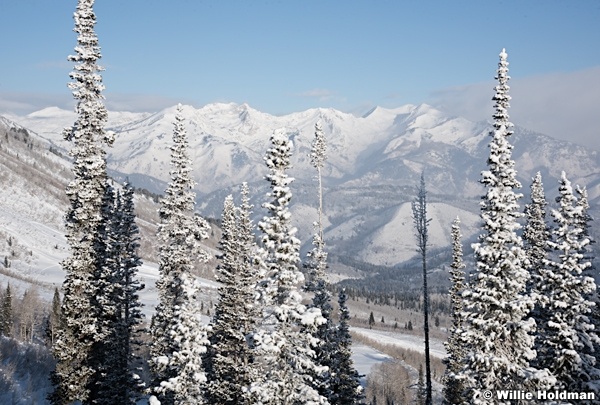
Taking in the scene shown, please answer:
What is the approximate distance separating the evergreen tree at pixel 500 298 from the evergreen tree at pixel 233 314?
838 inches

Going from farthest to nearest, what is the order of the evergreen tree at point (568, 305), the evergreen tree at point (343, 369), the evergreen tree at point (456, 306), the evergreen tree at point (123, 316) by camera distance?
the evergreen tree at point (456, 306) → the evergreen tree at point (343, 369) → the evergreen tree at point (123, 316) → the evergreen tree at point (568, 305)

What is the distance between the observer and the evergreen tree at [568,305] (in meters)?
25.9

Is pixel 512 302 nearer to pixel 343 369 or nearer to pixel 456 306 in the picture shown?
pixel 343 369

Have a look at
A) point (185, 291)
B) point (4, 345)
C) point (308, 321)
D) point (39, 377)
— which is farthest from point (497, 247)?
point (4, 345)

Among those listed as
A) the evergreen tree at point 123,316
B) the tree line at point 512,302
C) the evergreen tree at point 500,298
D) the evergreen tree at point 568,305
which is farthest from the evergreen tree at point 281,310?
the evergreen tree at point 123,316

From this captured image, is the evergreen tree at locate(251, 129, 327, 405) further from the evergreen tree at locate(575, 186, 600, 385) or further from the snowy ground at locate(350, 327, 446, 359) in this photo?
the snowy ground at locate(350, 327, 446, 359)

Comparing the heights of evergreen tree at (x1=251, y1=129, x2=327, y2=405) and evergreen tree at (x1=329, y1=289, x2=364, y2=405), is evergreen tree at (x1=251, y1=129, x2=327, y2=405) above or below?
above

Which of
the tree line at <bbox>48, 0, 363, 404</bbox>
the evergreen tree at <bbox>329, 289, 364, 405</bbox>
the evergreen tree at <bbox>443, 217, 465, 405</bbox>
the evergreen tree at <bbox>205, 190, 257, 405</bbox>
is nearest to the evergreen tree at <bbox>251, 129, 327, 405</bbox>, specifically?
the tree line at <bbox>48, 0, 363, 404</bbox>

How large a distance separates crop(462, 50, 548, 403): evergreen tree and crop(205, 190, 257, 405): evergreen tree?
2128 centimetres

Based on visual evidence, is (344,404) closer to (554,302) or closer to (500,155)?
(554,302)

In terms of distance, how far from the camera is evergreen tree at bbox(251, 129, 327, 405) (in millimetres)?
22500

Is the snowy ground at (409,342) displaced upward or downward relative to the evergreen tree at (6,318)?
downward

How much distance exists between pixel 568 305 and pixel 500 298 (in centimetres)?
464

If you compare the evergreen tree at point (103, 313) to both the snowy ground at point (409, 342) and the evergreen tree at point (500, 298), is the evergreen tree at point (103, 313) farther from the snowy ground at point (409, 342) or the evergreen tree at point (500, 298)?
the snowy ground at point (409, 342)
